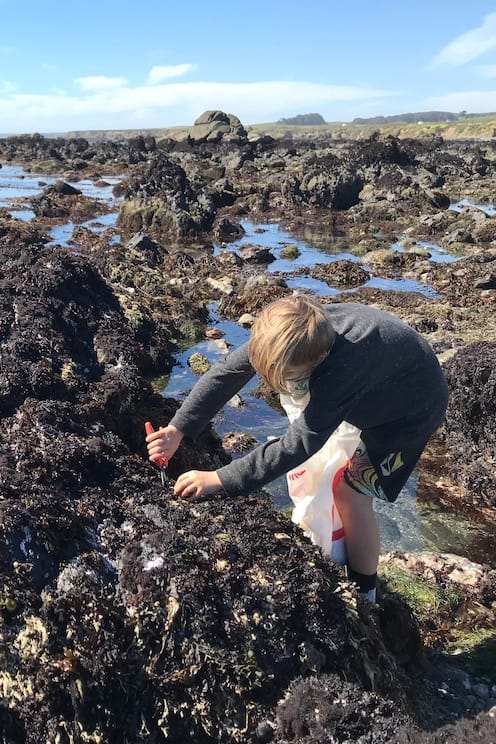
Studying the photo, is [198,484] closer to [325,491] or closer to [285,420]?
[325,491]

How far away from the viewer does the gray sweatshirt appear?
268 cm

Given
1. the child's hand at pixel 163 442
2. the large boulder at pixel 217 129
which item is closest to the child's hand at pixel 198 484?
the child's hand at pixel 163 442

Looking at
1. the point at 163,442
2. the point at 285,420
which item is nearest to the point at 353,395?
the point at 163,442

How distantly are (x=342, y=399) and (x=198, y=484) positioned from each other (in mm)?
765

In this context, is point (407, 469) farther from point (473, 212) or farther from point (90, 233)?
point (473, 212)

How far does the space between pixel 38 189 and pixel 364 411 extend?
1337 inches

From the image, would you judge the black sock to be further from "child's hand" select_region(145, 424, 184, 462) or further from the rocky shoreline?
"child's hand" select_region(145, 424, 184, 462)

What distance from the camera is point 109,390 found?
3.72 meters

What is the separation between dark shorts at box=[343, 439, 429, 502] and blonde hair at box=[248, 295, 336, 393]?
74 centimetres

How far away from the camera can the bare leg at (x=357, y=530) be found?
3.17 metres

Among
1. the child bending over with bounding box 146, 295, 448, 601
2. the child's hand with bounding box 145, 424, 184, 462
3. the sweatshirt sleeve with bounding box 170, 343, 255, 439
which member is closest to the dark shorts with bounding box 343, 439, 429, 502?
the child bending over with bounding box 146, 295, 448, 601

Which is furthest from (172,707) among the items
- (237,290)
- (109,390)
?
(237,290)

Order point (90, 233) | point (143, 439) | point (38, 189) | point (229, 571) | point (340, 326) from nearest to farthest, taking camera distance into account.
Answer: point (229, 571) → point (340, 326) → point (143, 439) → point (90, 233) → point (38, 189)

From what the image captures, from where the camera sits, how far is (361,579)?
3205 millimetres
